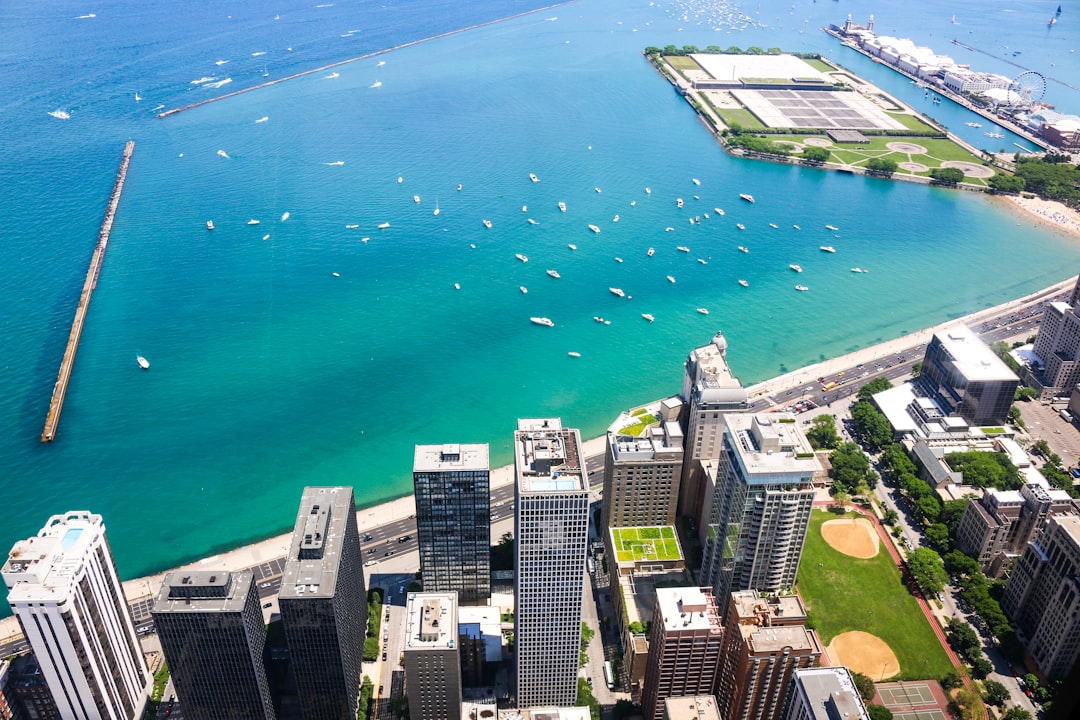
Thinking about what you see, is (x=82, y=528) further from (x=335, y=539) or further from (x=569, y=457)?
(x=569, y=457)

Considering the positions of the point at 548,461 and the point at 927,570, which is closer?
the point at 548,461

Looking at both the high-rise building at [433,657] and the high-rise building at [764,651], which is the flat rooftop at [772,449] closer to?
the high-rise building at [764,651]

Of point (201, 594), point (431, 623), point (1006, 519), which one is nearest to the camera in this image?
point (201, 594)

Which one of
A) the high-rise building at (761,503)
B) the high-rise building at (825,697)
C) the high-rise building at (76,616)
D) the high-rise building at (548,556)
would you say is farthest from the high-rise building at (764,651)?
the high-rise building at (76,616)

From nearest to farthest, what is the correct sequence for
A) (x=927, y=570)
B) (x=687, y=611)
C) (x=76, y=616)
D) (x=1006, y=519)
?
1. (x=76, y=616)
2. (x=687, y=611)
3. (x=1006, y=519)
4. (x=927, y=570)

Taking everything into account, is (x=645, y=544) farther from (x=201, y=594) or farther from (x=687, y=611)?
(x=201, y=594)

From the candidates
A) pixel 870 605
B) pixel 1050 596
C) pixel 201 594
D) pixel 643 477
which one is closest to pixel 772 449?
pixel 643 477
